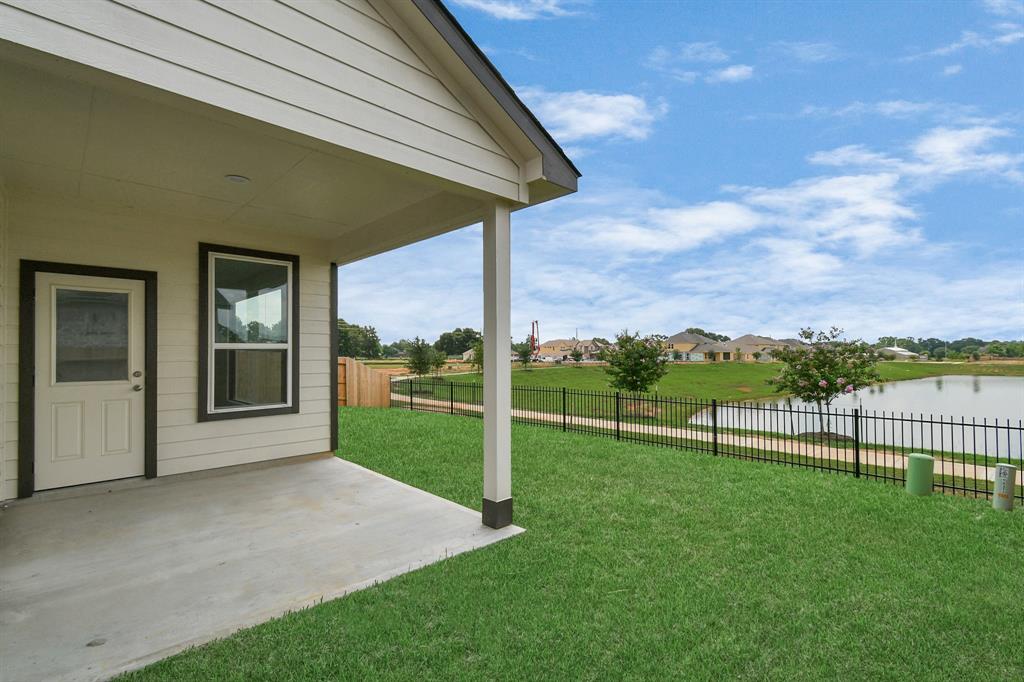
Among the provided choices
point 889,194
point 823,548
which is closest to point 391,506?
point 823,548

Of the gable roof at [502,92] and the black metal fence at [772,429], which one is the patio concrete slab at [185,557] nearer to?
the gable roof at [502,92]

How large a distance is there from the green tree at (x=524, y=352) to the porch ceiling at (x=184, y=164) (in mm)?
26403

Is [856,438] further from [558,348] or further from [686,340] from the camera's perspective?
[558,348]

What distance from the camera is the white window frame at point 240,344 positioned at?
4.84 metres

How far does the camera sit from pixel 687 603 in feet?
7.91

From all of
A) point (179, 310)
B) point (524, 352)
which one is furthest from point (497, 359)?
point (524, 352)

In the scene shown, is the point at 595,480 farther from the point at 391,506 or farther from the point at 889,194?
the point at 889,194

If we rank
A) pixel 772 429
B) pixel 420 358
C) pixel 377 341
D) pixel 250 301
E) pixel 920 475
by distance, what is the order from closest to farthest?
1. pixel 920 475
2. pixel 250 301
3. pixel 772 429
4. pixel 420 358
5. pixel 377 341

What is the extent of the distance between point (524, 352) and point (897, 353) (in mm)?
21873

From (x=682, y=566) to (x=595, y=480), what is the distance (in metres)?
2.01

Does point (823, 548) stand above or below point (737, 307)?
below

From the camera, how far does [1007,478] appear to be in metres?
4.05

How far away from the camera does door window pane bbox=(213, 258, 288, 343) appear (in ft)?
16.3

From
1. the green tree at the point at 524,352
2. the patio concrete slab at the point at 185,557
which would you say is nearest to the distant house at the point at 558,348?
the green tree at the point at 524,352
